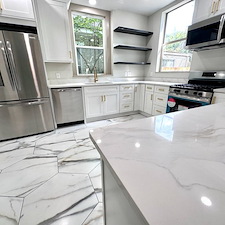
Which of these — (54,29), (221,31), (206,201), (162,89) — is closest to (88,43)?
(54,29)

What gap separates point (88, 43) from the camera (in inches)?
130

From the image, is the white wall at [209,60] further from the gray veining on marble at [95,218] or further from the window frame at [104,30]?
the gray veining on marble at [95,218]

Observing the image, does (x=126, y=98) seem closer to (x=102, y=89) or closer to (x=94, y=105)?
(x=102, y=89)

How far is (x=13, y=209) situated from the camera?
1.15 metres


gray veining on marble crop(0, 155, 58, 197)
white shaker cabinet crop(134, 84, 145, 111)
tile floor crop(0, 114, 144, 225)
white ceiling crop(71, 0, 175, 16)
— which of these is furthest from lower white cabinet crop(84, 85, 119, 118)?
white ceiling crop(71, 0, 175, 16)

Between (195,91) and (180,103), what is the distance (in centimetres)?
35

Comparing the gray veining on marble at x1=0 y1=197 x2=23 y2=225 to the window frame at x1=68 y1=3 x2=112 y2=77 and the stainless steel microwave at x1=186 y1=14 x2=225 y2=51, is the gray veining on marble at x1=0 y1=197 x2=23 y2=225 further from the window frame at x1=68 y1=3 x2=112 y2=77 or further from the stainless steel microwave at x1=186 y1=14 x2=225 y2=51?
the stainless steel microwave at x1=186 y1=14 x2=225 y2=51

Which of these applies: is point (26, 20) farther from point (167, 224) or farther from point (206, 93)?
point (206, 93)

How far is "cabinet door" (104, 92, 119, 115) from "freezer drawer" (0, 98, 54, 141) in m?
1.25

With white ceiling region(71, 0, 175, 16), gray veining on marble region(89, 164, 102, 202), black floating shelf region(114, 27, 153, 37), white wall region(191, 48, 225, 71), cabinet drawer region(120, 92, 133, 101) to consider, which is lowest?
gray veining on marble region(89, 164, 102, 202)

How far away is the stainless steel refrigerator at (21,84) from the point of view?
2.01m

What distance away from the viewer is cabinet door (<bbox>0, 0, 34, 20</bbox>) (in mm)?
1945

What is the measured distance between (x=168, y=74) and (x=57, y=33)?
2.75 meters

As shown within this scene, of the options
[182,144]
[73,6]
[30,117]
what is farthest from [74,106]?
[182,144]
